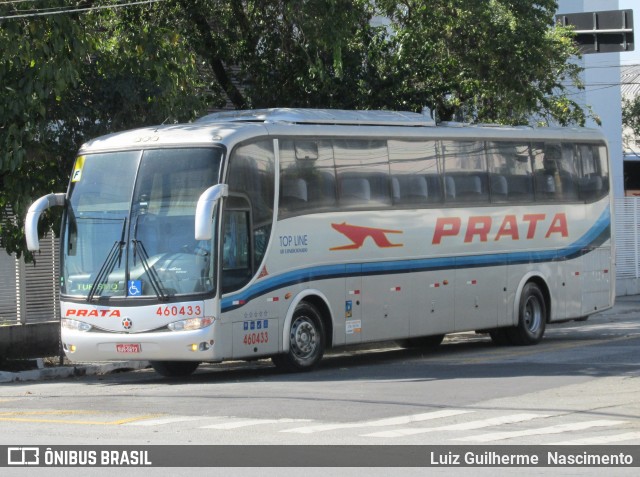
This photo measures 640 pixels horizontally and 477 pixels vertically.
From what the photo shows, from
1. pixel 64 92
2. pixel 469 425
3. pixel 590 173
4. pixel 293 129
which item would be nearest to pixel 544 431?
pixel 469 425

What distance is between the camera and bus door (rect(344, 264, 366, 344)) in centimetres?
1833

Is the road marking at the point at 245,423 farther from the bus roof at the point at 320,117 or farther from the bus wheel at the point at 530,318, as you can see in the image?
the bus wheel at the point at 530,318

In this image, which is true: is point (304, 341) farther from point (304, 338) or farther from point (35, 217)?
point (35, 217)

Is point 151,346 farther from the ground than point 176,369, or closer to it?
farther from the ground

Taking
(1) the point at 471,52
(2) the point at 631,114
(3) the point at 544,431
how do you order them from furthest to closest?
(2) the point at 631,114 < (1) the point at 471,52 < (3) the point at 544,431

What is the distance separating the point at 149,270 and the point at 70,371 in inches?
166

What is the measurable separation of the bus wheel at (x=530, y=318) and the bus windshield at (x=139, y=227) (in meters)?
7.69

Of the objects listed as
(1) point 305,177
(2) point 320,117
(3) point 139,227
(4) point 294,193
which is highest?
(2) point 320,117

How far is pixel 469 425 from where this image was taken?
11695 millimetres

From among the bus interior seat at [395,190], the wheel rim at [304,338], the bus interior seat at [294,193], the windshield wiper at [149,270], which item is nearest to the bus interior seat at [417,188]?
the bus interior seat at [395,190]

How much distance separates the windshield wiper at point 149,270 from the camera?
53.1ft

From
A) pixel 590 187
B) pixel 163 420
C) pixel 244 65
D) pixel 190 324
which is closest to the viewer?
pixel 163 420

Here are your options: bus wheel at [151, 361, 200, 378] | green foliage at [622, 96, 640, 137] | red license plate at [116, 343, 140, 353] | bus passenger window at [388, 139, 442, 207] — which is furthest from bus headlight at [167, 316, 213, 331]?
green foliage at [622, 96, 640, 137]

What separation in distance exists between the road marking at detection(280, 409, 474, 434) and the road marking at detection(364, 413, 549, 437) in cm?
48
